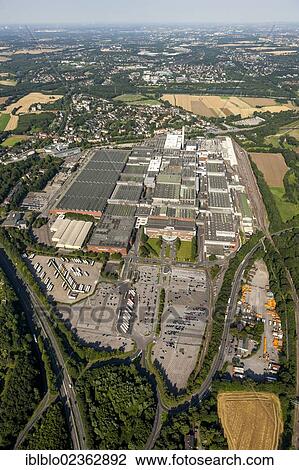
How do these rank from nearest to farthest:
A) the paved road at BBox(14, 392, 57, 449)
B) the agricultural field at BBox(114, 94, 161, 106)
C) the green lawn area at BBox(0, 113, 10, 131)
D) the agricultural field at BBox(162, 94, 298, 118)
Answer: the paved road at BBox(14, 392, 57, 449) → the green lawn area at BBox(0, 113, 10, 131) → the agricultural field at BBox(162, 94, 298, 118) → the agricultural field at BBox(114, 94, 161, 106)

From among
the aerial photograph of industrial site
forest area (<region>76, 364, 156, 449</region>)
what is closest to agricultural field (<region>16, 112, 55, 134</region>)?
the aerial photograph of industrial site

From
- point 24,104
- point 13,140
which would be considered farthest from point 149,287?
point 24,104

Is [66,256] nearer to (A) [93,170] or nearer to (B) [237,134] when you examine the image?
(A) [93,170]

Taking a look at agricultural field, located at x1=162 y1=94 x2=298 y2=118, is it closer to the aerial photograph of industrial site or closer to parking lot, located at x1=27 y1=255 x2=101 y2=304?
the aerial photograph of industrial site

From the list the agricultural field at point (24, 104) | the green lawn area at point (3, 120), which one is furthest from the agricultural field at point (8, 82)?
the green lawn area at point (3, 120)

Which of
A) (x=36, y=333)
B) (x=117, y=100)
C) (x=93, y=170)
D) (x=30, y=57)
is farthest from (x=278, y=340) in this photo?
(x=30, y=57)

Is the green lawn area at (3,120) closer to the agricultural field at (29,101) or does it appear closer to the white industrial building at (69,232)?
the agricultural field at (29,101)
